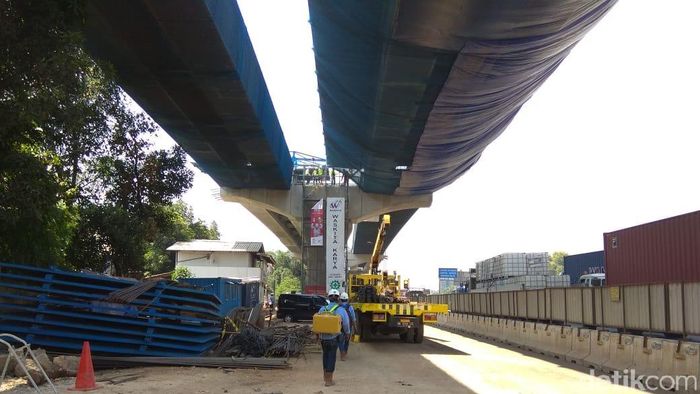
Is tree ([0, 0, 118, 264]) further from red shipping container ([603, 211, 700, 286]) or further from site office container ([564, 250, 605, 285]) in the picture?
site office container ([564, 250, 605, 285])

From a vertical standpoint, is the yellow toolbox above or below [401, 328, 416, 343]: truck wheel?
above

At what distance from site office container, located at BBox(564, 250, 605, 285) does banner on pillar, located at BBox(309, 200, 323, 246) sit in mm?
15136

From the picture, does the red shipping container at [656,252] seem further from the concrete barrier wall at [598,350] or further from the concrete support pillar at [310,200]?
the concrete support pillar at [310,200]

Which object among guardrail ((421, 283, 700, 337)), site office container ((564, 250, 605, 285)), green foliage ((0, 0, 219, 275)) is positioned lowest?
guardrail ((421, 283, 700, 337))

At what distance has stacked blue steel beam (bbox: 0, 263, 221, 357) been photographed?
11375 millimetres

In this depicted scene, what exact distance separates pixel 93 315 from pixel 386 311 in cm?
1017

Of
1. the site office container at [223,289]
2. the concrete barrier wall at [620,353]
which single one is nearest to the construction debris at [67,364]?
the site office container at [223,289]

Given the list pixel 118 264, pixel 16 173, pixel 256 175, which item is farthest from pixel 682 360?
pixel 256 175

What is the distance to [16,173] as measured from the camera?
10273 mm

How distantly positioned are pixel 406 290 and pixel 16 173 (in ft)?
55.4

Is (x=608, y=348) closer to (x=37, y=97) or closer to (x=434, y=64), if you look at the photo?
(x=434, y=64)

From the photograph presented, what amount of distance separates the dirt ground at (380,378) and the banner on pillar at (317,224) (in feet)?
59.3

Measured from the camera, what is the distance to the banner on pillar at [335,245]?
1226 inches

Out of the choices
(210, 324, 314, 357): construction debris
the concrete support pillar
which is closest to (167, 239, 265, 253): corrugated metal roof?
the concrete support pillar
